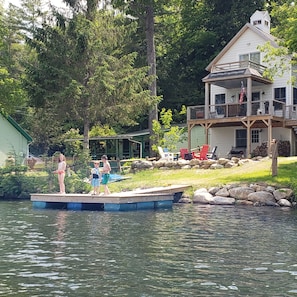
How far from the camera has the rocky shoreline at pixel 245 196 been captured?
19.2 meters

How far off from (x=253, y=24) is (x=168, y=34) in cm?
865

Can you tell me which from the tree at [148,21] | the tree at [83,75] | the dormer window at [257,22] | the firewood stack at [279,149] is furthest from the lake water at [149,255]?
the dormer window at [257,22]

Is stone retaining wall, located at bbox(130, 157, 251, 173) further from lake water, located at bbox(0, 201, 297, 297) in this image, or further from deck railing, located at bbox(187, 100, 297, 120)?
lake water, located at bbox(0, 201, 297, 297)


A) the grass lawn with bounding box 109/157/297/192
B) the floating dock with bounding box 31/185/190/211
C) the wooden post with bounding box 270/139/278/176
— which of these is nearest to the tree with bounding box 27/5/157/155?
the grass lawn with bounding box 109/157/297/192

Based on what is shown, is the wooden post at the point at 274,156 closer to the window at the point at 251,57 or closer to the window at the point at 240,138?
the window at the point at 240,138

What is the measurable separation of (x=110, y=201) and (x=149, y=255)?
8.04m

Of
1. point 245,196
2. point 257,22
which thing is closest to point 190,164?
point 245,196

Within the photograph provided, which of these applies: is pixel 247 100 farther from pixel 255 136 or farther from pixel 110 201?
pixel 110 201

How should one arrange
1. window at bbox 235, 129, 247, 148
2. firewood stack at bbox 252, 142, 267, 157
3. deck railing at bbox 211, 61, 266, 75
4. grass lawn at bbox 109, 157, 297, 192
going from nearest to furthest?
1. grass lawn at bbox 109, 157, 297, 192
2. firewood stack at bbox 252, 142, 267, 157
3. deck railing at bbox 211, 61, 266, 75
4. window at bbox 235, 129, 247, 148

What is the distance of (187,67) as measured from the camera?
42781 millimetres

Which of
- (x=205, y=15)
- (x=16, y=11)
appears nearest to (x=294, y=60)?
(x=205, y=15)

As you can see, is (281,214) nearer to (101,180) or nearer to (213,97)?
(101,180)

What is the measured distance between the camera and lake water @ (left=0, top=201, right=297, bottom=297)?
24.7 feet

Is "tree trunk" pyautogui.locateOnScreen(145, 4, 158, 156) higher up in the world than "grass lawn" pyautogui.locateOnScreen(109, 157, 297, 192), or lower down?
higher up
